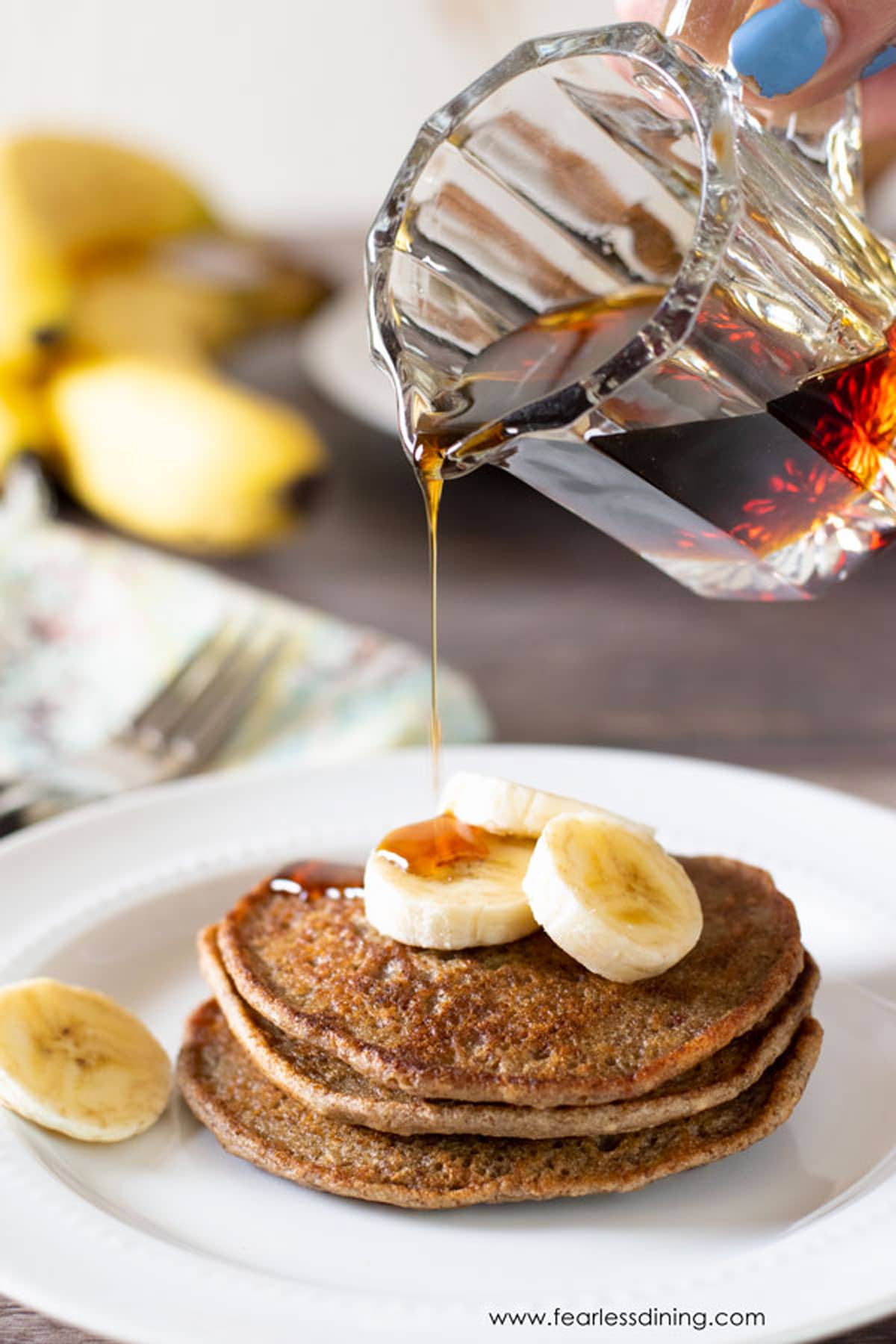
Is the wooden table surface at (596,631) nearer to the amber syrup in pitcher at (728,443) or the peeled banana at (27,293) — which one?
the peeled banana at (27,293)

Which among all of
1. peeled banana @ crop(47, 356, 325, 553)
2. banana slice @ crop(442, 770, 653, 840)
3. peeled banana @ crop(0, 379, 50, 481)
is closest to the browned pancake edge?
banana slice @ crop(442, 770, 653, 840)

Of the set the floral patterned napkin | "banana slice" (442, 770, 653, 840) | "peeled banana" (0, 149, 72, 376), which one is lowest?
the floral patterned napkin

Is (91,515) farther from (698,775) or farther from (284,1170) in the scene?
(284,1170)

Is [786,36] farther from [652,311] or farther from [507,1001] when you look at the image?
[507,1001]

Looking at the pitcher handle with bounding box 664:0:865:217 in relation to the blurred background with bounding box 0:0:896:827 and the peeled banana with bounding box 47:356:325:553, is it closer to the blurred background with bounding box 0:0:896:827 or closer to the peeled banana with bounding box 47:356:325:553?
the blurred background with bounding box 0:0:896:827

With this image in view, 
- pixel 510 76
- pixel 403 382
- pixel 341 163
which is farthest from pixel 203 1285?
pixel 341 163

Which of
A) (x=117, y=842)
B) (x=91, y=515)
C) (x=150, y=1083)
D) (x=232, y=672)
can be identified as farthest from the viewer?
(x=91, y=515)
